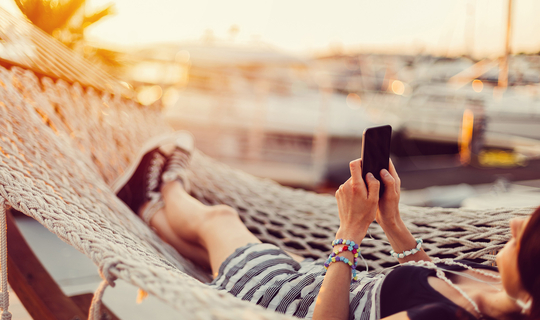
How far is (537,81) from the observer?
16.4 feet

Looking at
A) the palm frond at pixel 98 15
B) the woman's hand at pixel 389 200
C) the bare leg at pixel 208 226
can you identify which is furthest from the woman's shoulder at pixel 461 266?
the palm frond at pixel 98 15

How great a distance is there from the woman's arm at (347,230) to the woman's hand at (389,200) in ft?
0.14

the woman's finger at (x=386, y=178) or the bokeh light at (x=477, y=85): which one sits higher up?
the bokeh light at (x=477, y=85)

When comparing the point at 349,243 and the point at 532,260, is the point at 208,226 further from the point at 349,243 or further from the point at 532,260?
the point at 532,260

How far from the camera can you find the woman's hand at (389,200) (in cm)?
76

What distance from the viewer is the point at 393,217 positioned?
2.65 feet

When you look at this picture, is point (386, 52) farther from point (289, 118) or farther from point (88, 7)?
point (88, 7)

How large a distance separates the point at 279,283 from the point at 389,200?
1.04 feet

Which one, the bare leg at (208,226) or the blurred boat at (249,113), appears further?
the blurred boat at (249,113)

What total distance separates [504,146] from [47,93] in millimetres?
5437

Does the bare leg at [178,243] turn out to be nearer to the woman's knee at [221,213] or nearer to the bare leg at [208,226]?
the bare leg at [208,226]

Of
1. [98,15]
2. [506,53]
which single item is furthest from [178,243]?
[506,53]

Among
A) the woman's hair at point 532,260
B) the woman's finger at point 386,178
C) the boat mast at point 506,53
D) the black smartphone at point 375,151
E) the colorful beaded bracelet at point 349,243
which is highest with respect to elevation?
the boat mast at point 506,53

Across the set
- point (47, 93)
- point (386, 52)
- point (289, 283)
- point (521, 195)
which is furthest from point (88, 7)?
point (386, 52)
